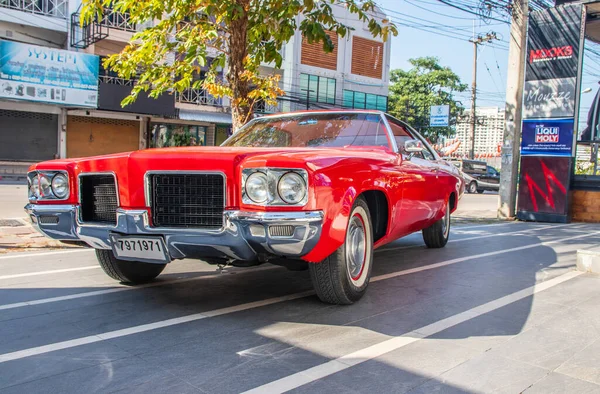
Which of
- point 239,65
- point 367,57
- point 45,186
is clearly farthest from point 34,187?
point 367,57

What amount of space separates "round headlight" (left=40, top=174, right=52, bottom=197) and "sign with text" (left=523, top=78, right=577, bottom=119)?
11196 millimetres

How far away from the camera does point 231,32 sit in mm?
7668

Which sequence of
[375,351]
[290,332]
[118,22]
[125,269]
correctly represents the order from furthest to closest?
[118,22], [125,269], [290,332], [375,351]

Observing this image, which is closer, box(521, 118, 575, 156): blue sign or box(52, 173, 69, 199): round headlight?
box(52, 173, 69, 199): round headlight

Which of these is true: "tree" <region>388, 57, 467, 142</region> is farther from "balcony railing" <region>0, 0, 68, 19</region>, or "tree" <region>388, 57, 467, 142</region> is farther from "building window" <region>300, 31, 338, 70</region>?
"balcony railing" <region>0, 0, 68, 19</region>

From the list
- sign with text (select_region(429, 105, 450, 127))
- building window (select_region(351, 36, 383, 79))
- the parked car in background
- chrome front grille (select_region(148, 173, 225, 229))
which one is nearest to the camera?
chrome front grille (select_region(148, 173, 225, 229))

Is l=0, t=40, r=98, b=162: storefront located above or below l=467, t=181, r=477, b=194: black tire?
above

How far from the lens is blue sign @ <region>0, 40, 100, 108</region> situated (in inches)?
794

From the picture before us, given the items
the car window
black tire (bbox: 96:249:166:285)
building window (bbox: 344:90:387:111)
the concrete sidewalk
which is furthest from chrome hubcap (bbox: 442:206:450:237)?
building window (bbox: 344:90:387:111)

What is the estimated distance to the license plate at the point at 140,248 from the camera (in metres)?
3.51

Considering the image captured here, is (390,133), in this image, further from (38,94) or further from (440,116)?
(440,116)

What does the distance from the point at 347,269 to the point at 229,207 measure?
3.25 ft

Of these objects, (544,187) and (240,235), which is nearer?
(240,235)

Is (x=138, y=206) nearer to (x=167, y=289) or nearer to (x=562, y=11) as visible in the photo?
(x=167, y=289)
